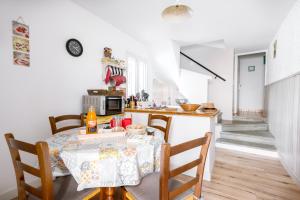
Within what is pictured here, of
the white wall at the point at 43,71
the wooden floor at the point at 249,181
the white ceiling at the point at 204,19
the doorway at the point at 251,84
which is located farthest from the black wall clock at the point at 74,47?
the doorway at the point at 251,84

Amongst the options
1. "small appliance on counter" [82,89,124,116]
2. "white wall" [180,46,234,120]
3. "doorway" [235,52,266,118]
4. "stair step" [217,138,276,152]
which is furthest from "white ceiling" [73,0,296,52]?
"stair step" [217,138,276,152]

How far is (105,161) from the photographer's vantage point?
95 cm

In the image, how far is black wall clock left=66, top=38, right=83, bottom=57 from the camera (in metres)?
2.21

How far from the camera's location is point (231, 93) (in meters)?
4.49

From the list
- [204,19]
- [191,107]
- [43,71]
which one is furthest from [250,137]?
[43,71]

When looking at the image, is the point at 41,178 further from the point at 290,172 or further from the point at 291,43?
the point at 291,43

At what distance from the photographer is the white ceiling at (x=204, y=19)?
7.36ft

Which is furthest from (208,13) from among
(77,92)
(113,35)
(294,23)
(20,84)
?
(20,84)

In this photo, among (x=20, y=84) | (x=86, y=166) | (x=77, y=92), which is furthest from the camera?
(x=77, y=92)

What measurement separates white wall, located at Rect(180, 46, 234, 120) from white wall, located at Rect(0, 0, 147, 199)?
3298 millimetres

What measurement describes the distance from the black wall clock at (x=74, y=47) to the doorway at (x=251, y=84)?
488 cm

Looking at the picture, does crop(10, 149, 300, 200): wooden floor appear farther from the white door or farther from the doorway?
the white door

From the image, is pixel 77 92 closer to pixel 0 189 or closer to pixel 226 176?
pixel 0 189

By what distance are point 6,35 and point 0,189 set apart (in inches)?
61.3
